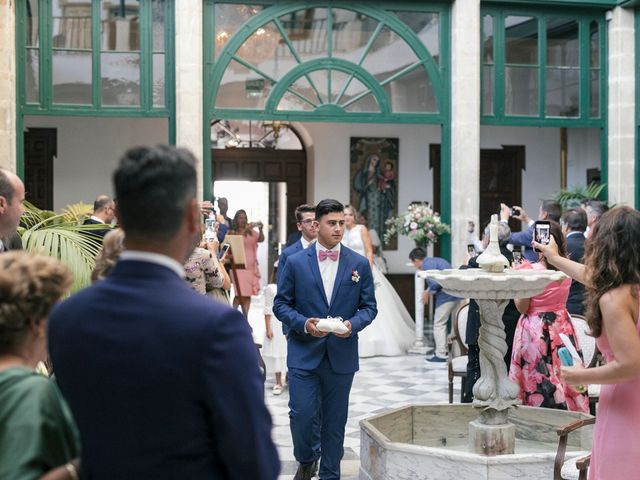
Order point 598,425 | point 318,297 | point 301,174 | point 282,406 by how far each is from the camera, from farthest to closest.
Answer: point 301,174
point 282,406
point 318,297
point 598,425

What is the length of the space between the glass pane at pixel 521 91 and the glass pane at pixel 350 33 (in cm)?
222

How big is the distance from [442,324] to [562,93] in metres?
4.22

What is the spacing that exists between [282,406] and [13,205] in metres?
4.89

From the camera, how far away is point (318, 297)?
5.82 meters

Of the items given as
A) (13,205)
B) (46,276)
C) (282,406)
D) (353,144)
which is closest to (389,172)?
(353,144)

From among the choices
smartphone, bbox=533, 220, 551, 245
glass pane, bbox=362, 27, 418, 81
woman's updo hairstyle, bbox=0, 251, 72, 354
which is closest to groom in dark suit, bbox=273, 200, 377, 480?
smartphone, bbox=533, 220, 551, 245

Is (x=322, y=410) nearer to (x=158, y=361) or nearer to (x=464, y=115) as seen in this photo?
(x=158, y=361)

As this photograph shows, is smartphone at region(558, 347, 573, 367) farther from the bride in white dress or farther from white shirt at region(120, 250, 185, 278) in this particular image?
the bride in white dress

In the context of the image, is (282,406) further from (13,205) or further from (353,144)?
(353,144)

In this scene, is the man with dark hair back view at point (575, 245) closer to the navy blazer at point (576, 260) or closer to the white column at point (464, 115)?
the navy blazer at point (576, 260)

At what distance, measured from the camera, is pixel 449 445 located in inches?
257

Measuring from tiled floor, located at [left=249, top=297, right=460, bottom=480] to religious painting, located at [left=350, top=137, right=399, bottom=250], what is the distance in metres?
4.96

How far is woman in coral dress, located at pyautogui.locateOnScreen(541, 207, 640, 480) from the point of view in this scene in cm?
337

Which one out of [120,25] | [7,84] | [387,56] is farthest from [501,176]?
[7,84]
